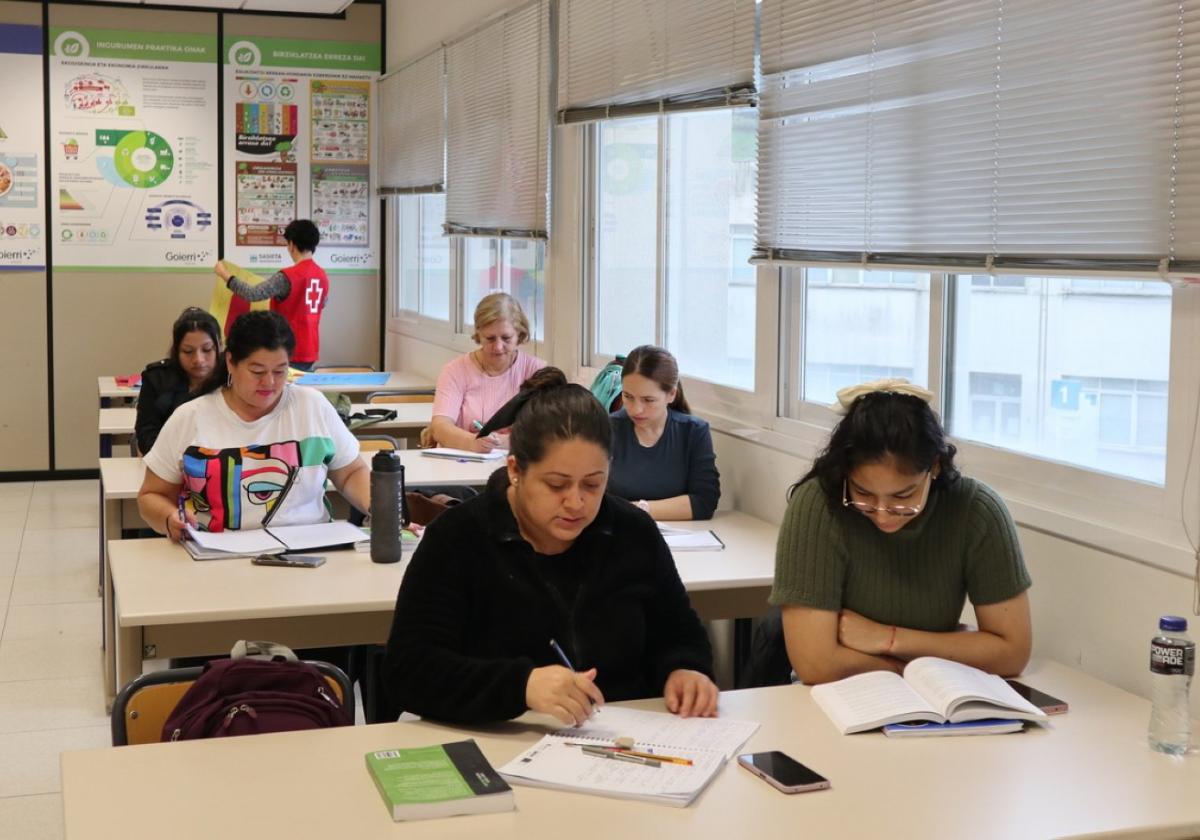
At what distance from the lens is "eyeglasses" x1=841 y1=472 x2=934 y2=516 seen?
2.66 m

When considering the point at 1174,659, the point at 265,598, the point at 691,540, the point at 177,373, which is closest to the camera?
the point at 1174,659

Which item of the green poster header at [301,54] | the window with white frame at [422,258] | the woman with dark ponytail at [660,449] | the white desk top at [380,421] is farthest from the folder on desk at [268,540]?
the green poster header at [301,54]

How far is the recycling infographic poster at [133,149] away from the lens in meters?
8.90

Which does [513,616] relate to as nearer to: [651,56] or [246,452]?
[246,452]

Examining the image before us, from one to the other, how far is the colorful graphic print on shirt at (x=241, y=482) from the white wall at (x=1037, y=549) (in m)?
1.44

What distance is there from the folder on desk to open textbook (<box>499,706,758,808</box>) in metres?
1.53

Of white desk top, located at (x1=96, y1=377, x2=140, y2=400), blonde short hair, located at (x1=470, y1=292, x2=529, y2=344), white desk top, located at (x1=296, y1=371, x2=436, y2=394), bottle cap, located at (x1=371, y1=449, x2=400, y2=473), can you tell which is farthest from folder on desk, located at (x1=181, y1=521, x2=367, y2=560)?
white desk top, located at (x1=96, y1=377, x2=140, y2=400)

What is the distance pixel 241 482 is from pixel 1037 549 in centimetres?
220

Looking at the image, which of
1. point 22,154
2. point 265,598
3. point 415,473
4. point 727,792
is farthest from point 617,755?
point 22,154

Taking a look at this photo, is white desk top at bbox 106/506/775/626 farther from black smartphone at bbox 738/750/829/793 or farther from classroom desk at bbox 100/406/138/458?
classroom desk at bbox 100/406/138/458

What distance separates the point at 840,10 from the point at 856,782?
92.1 inches

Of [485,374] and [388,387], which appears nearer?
[485,374]

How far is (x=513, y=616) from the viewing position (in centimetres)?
244

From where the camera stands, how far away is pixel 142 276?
9141mm
